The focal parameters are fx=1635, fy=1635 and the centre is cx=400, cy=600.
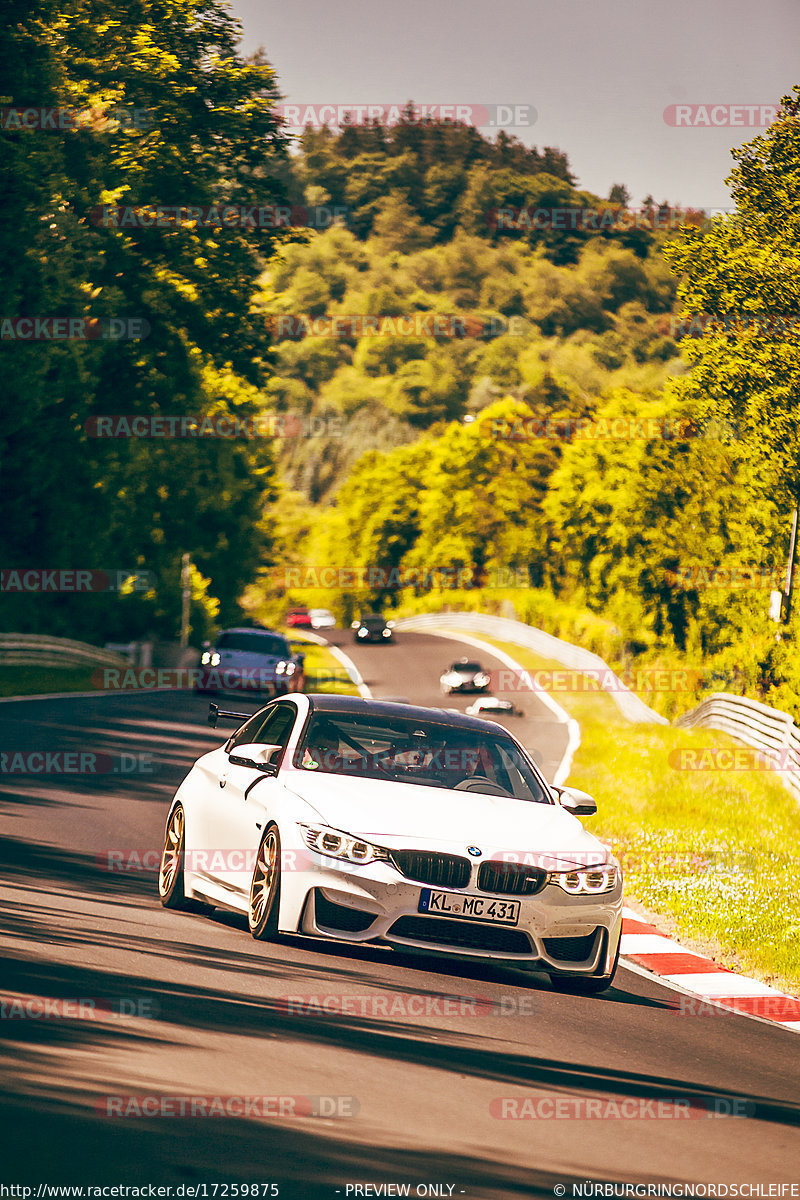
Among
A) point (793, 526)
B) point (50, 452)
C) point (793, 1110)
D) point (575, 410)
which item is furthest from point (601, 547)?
point (793, 1110)

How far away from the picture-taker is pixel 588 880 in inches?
354

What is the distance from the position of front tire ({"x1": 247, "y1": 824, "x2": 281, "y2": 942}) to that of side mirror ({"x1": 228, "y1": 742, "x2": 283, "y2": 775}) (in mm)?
527

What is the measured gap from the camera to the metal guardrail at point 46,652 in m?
38.6

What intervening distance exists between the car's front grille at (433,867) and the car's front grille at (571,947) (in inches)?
25.2

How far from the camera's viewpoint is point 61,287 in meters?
38.7

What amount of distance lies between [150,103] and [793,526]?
75.7 feet

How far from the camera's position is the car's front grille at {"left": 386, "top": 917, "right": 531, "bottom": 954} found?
28.2ft

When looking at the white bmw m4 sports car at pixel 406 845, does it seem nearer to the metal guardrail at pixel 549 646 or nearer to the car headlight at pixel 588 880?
the car headlight at pixel 588 880

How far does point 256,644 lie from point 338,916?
29.4 meters

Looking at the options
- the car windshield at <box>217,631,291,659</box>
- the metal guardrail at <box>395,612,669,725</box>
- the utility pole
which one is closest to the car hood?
the car windshield at <box>217,631,291,659</box>

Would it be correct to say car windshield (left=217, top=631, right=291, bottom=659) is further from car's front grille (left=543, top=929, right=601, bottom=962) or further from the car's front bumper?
the car's front bumper

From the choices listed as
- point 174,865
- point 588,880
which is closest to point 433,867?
point 588,880

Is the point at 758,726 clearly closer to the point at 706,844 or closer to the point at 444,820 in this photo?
the point at 706,844

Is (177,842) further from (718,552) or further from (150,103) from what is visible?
(718,552)
